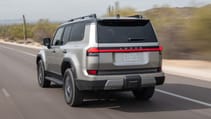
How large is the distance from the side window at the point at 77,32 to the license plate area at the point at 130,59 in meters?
1.07

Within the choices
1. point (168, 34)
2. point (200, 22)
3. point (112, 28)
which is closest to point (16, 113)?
point (112, 28)

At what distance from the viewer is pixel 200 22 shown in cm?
2759

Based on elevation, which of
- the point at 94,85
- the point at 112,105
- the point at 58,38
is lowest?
the point at 112,105

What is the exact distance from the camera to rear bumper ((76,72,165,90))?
10094 mm

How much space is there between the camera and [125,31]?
10617 mm

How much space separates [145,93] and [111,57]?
2.08 meters

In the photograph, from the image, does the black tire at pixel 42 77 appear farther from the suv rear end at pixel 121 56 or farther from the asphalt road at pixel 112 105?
the suv rear end at pixel 121 56

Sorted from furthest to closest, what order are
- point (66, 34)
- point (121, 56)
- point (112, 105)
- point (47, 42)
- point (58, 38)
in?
point (47, 42) → point (58, 38) → point (66, 34) → point (112, 105) → point (121, 56)

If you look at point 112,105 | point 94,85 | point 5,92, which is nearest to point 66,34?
point 112,105

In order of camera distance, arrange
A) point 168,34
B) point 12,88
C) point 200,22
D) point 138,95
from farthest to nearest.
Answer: point 168,34
point 200,22
point 12,88
point 138,95

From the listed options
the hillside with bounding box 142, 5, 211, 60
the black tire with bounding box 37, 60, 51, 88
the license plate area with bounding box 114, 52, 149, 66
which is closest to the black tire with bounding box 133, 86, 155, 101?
the license plate area with bounding box 114, 52, 149, 66

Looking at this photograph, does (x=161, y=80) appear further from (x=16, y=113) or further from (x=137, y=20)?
(x=16, y=113)

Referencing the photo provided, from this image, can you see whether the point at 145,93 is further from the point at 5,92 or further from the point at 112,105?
the point at 5,92

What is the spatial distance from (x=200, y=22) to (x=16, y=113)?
19052 millimetres
